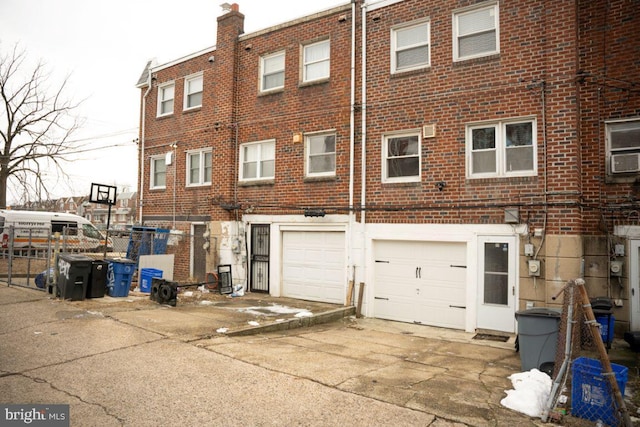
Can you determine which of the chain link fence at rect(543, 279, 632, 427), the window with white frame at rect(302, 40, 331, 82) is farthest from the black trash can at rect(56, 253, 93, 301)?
the chain link fence at rect(543, 279, 632, 427)

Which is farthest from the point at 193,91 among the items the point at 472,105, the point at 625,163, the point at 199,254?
the point at 625,163

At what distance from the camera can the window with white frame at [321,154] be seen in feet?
41.4

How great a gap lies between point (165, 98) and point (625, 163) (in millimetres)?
15371

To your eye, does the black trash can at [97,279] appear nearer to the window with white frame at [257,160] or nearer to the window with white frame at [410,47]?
the window with white frame at [257,160]

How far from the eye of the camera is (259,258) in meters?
14.0

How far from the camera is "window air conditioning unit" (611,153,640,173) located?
8.84 meters

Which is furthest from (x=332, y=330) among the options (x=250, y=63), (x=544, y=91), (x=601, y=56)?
(x=250, y=63)

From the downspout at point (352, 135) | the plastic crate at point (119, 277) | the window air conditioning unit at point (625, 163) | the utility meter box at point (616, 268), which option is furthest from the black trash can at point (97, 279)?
the window air conditioning unit at point (625, 163)

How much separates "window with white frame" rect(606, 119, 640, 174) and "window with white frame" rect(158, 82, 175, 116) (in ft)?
47.4

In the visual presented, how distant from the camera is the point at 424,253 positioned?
11.0m

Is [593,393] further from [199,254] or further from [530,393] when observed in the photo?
[199,254]

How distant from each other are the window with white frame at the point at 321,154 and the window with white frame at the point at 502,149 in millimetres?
3885

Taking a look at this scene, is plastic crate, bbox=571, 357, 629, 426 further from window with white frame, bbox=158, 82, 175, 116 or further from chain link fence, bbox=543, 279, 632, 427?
window with white frame, bbox=158, 82, 175, 116

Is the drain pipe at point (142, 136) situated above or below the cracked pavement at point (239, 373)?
above
